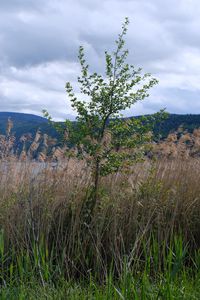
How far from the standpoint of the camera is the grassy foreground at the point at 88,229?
408 centimetres

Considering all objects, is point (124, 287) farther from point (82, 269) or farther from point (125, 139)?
point (125, 139)

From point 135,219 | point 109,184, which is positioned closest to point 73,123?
point 109,184

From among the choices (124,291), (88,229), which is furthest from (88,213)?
(124,291)

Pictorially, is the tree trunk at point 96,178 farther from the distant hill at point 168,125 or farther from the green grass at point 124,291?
the green grass at point 124,291

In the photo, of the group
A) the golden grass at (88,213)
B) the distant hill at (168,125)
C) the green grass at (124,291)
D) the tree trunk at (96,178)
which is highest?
the distant hill at (168,125)

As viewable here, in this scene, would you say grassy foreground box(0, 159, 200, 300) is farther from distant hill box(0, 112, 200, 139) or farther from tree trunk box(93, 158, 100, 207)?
distant hill box(0, 112, 200, 139)

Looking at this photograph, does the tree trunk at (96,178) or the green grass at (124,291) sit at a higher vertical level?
the tree trunk at (96,178)

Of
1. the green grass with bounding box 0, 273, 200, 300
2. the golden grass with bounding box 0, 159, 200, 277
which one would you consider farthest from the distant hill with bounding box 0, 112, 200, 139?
the green grass with bounding box 0, 273, 200, 300

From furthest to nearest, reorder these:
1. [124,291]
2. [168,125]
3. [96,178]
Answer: [168,125]
[96,178]
[124,291]

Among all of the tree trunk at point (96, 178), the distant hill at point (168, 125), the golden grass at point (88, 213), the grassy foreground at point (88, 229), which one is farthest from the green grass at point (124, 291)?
the distant hill at point (168, 125)

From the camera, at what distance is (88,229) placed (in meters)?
4.50

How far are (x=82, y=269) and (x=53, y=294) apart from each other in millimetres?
966

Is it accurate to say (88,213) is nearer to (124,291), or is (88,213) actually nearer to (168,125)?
(124,291)

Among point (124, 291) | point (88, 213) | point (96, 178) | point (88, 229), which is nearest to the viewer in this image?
point (124, 291)
